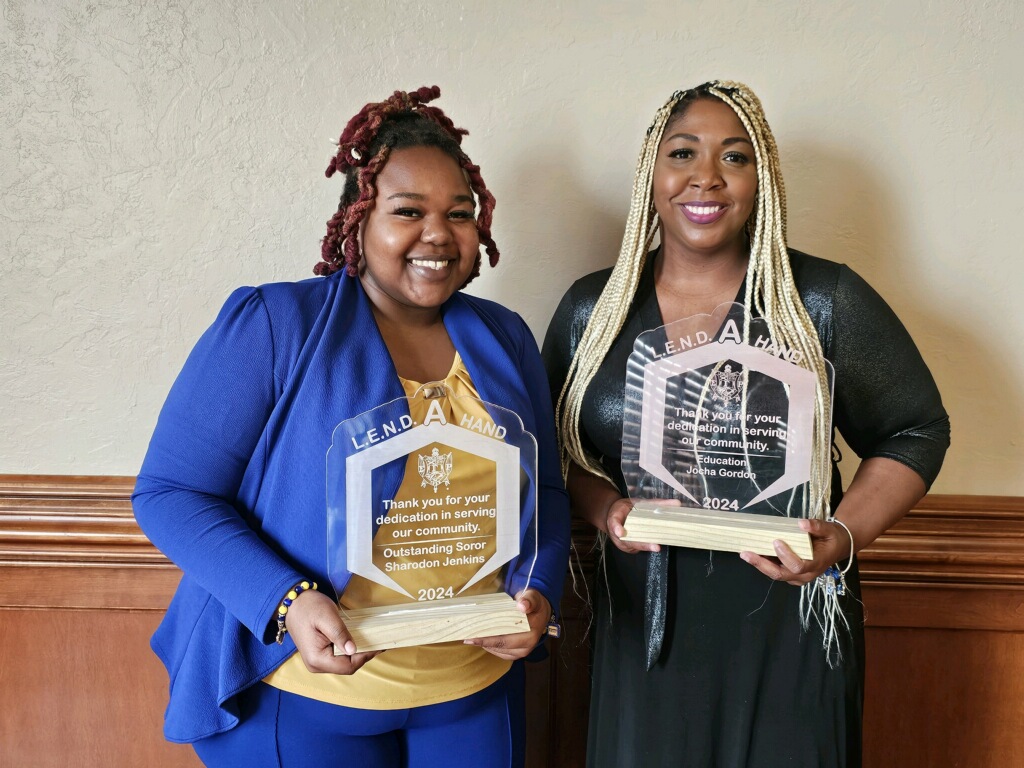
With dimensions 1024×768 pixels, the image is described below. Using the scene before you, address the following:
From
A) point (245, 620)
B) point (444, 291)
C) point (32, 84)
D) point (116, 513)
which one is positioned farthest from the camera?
point (116, 513)

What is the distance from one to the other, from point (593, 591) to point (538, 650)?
469 mm

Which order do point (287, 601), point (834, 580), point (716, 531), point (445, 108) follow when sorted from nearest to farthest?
point (287, 601) → point (716, 531) → point (834, 580) → point (445, 108)

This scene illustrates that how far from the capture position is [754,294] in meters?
1.45

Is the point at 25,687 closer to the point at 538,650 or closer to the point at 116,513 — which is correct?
the point at 116,513

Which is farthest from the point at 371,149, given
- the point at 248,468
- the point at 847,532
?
the point at 847,532

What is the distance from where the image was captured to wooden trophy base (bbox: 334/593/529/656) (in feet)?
3.64

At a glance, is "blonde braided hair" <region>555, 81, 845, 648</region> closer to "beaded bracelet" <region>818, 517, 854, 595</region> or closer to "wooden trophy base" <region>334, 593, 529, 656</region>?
"beaded bracelet" <region>818, 517, 854, 595</region>

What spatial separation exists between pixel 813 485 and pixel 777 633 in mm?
261

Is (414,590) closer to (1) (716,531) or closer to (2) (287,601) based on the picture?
(2) (287,601)

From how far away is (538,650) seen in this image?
1.48 m

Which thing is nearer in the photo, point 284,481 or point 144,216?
point 284,481

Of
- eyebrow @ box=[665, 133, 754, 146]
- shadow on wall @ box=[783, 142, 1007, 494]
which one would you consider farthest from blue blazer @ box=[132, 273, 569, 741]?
shadow on wall @ box=[783, 142, 1007, 494]

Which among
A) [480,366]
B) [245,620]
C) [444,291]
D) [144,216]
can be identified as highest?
[144,216]

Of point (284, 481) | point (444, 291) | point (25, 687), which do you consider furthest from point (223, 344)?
point (25, 687)
